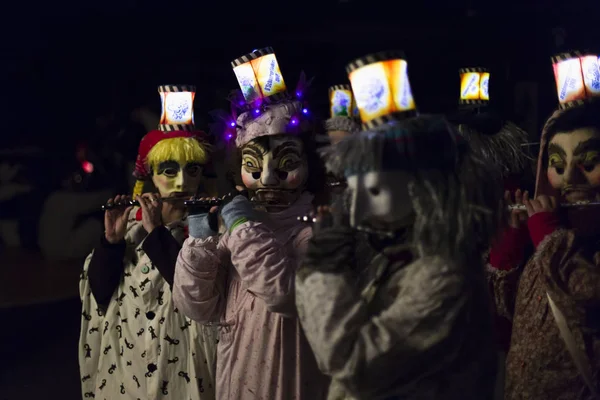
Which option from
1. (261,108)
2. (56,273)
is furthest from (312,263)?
(56,273)

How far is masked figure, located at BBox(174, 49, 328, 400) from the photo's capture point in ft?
6.28

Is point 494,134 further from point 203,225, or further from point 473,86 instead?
point 203,225

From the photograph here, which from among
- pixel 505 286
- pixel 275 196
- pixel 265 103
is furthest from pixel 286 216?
pixel 505 286

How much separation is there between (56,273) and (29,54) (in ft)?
4.83

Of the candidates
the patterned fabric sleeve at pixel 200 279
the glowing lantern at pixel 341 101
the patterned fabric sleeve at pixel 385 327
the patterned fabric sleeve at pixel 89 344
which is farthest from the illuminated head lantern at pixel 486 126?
the patterned fabric sleeve at pixel 89 344

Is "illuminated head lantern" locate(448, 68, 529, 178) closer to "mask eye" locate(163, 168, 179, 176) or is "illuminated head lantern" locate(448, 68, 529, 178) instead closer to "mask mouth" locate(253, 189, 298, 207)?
"mask mouth" locate(253, 189, 298, 207)

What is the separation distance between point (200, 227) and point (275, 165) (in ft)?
0.97

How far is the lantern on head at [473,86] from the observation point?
271 cm

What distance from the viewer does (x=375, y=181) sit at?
4.42 ft

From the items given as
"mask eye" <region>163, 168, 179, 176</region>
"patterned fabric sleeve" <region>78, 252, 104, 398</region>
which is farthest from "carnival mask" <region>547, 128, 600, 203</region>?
"patterned fabric sleeve" <region>78, 252, 104, 398</region>

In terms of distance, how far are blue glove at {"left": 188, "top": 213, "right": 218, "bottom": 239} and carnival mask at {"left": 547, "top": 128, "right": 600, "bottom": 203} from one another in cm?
103

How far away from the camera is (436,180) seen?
1.33m

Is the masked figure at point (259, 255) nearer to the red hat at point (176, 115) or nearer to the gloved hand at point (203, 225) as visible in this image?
the gloved hand at point (203, 225)

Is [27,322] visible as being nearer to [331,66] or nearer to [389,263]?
[331,66]
